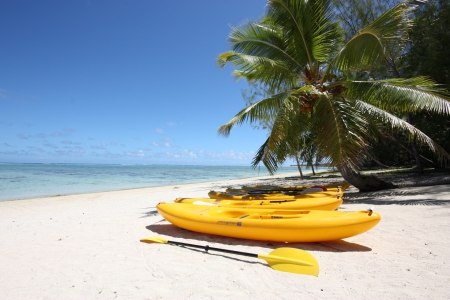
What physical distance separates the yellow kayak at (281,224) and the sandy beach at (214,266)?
19 cm

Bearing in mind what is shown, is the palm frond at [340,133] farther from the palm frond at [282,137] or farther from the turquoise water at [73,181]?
the turquoise water at [73,181]

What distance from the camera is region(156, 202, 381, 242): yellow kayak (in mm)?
3343

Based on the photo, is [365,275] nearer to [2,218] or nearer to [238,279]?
[238,279]

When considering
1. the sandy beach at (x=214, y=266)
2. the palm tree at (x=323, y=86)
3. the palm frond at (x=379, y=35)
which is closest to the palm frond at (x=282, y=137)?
the palm tree at (x=323, y=86)

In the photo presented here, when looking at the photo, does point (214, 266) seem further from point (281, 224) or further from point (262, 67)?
point (262, 67)

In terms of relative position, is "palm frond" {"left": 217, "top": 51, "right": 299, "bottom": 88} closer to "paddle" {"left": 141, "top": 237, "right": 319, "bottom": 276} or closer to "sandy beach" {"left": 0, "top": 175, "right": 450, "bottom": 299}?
"sandy beach" {"left": 0, "top": 175, "right": 450, "bottom": 299}

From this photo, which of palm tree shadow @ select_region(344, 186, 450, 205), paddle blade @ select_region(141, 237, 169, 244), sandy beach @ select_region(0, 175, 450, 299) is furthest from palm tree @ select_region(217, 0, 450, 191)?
paddle blade @ select_region(141, 237, 169, 244)

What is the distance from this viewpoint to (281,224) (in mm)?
3500

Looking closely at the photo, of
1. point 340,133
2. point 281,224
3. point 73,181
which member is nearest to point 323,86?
point 340,133

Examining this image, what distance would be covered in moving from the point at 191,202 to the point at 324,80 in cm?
502

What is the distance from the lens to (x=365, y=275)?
268cm

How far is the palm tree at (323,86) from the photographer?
584cm

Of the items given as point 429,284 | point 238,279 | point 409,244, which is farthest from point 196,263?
point 409,244

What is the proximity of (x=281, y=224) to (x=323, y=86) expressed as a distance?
15.6ft
